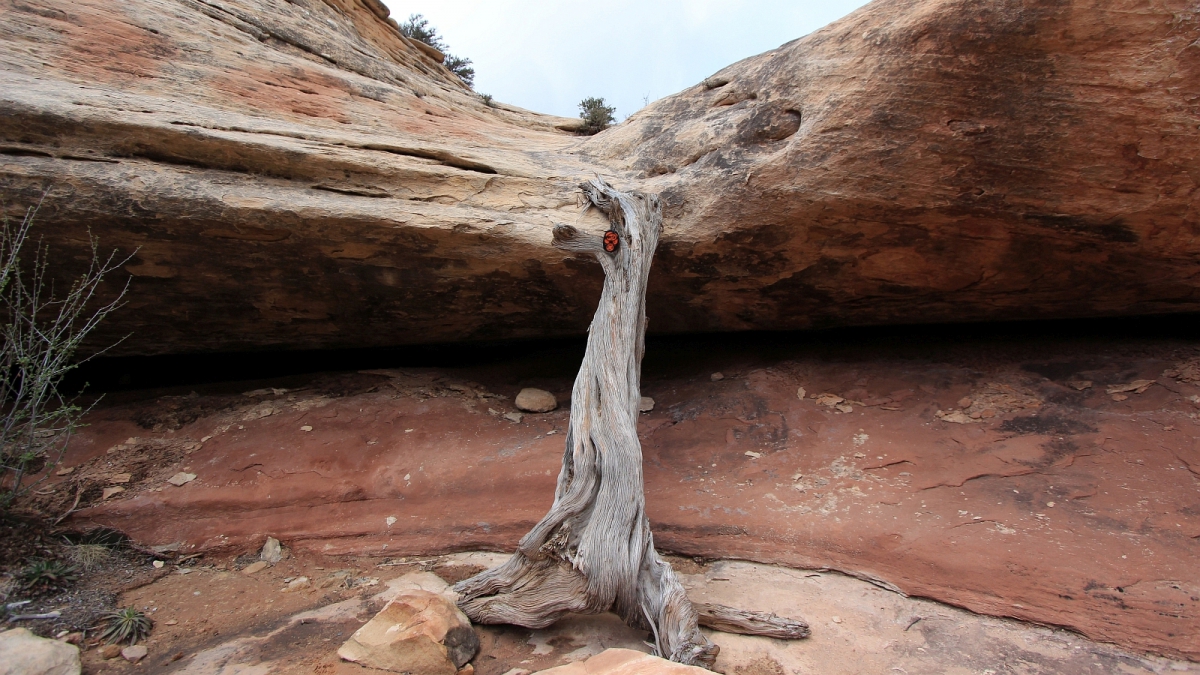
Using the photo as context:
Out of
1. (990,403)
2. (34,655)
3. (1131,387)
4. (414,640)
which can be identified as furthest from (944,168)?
(34,655)

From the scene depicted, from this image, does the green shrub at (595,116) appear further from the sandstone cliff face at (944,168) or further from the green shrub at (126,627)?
the green shrub at (126,627)

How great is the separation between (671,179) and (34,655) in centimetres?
390

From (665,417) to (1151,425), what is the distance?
9.15ft

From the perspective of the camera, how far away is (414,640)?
7.70ft

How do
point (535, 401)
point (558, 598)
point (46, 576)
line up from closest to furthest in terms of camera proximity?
point (558, 598)
point (46, 576)
point (535, 401)

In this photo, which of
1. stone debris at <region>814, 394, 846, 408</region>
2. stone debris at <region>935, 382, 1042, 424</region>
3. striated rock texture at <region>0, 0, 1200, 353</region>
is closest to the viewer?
striated rock texture at <region>0, 0, 1200, 353</region>

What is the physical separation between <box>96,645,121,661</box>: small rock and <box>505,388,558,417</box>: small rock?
8.72 ft

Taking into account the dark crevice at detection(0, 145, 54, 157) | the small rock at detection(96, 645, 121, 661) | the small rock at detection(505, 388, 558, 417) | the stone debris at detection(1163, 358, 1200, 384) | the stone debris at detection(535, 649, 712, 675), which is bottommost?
the small rock at detection(96, 645, 121, 661)

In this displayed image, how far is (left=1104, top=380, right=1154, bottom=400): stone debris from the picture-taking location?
3.73 m

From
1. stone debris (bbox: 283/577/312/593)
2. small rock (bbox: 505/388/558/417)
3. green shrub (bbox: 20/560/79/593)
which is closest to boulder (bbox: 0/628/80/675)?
green shrub (bbox: 20/560/79/593)

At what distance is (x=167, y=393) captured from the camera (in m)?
4.50

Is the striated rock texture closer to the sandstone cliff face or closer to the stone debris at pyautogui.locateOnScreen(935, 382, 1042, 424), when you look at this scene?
the sandstone cliff face

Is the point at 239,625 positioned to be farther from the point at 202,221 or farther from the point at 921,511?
the point at 921,511

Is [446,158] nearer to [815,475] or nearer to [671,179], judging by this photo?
[671,179]
